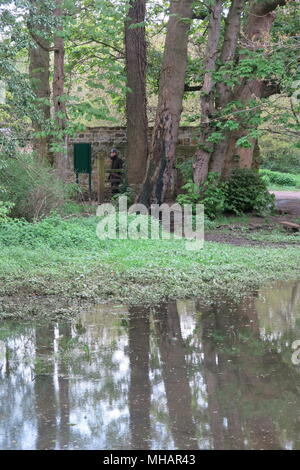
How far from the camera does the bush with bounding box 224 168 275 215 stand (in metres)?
18.5

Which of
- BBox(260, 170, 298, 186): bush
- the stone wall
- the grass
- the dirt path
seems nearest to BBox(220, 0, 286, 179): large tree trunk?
the dirt path

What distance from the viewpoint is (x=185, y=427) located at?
15.3ft

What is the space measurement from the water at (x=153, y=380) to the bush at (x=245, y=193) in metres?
10.2

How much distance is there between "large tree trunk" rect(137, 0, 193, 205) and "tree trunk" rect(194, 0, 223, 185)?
74cm

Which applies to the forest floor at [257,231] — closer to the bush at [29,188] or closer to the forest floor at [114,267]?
the forest floor at [114,267]

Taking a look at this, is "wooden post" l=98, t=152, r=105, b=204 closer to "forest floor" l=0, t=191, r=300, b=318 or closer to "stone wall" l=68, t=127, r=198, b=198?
"stone wall" l=68, t=127, r=198, b=198

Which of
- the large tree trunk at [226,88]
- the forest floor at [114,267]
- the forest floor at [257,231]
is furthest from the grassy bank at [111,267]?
the large tree trunk at [226,88]

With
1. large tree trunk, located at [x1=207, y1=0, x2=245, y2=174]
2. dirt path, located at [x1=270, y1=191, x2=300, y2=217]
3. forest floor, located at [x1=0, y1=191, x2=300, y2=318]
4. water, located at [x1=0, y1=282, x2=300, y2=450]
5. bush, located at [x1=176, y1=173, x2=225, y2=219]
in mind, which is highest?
large tree trunk, located at [x1=207, y1=0, x2=245, y2=174]

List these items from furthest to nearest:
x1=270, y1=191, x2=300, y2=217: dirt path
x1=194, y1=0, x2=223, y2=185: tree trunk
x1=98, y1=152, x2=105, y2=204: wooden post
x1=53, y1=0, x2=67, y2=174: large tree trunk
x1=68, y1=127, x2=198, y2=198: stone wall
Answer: x1=68, y1=127, x2=198, y2=198: stone wall, x1=98, y1=152, x2=105, y2=204: wooden post, x1=270, y1=191, x2=300, y2=217: dirt path, x1=194, y1=0, x2=223, y2=185: tree trunk, x1=53, y1=0, x2=67, y2=174: large tree trunk

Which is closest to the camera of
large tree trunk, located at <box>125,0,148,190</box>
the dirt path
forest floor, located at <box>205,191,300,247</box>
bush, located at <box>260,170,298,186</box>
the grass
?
forest floor, located at <box>205,191,300,247</box>

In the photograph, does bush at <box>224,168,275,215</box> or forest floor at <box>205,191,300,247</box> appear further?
bush at <box>224,168,275,215</box>

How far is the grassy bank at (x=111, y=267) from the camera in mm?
8836
